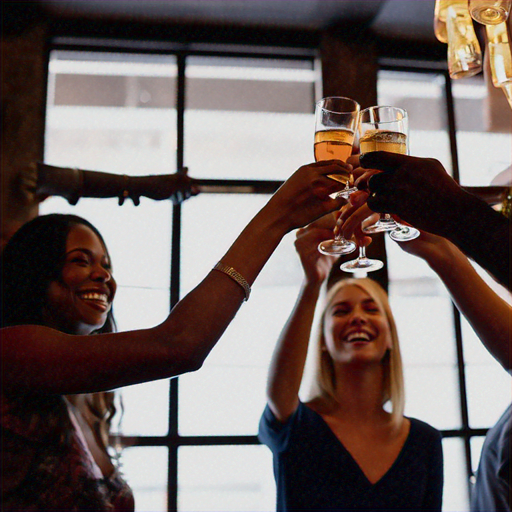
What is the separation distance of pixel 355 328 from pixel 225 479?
2.65 ft

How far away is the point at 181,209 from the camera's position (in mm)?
2303

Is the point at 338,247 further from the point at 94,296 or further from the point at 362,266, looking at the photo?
the point at 94,296

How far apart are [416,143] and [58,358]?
2.00 meters

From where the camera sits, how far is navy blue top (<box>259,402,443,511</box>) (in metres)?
1.50

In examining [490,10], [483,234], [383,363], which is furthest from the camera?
[383,363]

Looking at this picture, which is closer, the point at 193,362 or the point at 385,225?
the point at 193,362

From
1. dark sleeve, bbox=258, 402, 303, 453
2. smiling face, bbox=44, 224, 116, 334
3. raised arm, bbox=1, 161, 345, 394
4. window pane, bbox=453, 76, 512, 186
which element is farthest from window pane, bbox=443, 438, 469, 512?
raised arm, bbox=1, 161, 345, 394

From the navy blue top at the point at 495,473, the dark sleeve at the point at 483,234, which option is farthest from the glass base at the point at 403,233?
the navy blue top at the point at 495,473

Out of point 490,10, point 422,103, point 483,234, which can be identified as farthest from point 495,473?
point 422,103

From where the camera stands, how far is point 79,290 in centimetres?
141

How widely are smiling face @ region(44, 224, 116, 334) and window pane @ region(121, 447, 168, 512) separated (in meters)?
0.82

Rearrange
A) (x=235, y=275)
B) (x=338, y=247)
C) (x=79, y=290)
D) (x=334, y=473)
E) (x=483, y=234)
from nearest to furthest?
(x=483, y=234) → (x=235, y=275) → (x=338, y=247) → (x=79, y=290) → (x=334, y=473)

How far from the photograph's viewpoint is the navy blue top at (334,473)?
150 centimetres

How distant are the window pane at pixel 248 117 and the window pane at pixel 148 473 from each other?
107 centimetres
